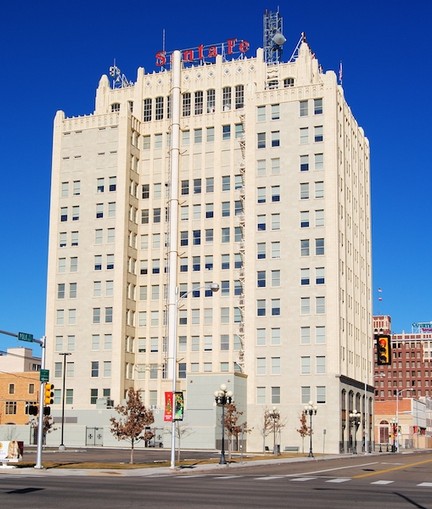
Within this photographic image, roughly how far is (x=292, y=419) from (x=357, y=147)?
45.0 meters

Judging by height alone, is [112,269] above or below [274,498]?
above

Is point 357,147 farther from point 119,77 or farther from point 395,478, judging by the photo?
point 395,478

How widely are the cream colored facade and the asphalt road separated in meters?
58.7

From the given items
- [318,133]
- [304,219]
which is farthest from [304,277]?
[318,133]

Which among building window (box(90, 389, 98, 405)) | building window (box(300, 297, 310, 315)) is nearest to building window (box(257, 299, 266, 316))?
building window (box(300, 297, 310, 315))

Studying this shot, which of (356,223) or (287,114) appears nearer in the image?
(287,114)

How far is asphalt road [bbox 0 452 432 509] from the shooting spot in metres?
25.9

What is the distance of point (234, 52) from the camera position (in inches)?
4656

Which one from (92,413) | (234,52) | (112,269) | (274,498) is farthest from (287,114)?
(274,498)

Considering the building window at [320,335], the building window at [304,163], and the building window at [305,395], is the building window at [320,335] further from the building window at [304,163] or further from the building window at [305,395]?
the building window at [304,163]

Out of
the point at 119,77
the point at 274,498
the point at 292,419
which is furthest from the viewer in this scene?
the point at 119,77

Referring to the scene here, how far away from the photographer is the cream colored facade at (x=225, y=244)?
4122 inches

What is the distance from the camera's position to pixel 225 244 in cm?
11200

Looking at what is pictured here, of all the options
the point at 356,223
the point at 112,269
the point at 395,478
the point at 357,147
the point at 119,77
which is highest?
the point at 119,77
